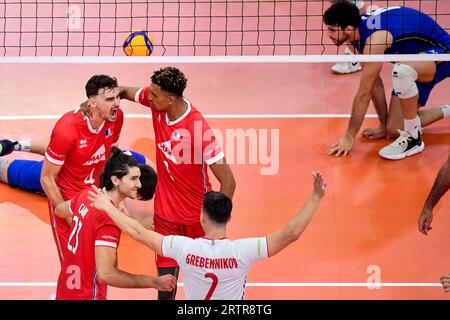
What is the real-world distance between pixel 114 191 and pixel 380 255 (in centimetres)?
287

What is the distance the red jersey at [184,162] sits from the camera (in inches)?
304

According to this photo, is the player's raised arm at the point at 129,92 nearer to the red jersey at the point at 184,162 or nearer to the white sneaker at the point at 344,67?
the red jersey at the point at 184,162

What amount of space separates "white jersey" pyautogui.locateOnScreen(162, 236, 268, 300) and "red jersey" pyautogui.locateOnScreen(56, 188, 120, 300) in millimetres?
485

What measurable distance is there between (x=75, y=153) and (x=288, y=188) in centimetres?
268

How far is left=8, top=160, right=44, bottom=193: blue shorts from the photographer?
9773mm

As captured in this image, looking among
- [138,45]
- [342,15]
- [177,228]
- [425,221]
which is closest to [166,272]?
[177,228]

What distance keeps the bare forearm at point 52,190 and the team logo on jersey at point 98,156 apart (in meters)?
0.34

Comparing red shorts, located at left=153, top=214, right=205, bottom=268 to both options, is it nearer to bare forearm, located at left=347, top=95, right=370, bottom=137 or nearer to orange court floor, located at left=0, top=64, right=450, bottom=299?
orange court floor, located at left=0, top=64, right=450, bottom=299

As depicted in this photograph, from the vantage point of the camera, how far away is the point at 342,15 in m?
9.90

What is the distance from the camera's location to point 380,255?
29.1 feet

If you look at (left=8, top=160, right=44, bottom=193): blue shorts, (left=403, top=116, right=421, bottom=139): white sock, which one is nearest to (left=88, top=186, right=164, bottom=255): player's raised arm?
(left=8, top=160, right=44, bottom=193): blue shorts
